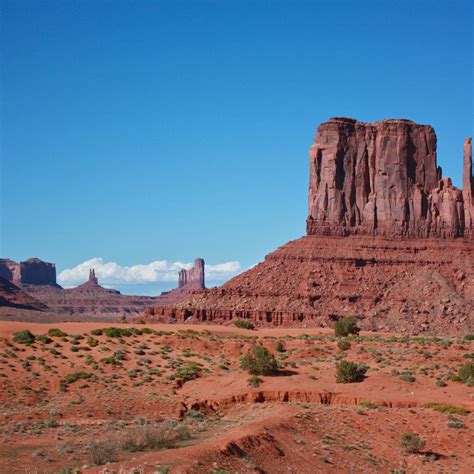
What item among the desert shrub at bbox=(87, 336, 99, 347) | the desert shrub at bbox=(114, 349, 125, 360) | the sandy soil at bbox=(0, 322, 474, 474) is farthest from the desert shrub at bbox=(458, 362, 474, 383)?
the desert shrub at bbox=(87, 336, 99, 347)

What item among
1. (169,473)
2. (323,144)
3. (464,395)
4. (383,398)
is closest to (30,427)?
(169,473)

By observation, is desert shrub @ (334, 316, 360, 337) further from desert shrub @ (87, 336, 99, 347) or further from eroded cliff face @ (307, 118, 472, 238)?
eroded cliff face @ (307, 118, 472, 238)

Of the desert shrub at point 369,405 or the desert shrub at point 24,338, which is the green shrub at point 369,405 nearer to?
the desert shrub at point 369,405

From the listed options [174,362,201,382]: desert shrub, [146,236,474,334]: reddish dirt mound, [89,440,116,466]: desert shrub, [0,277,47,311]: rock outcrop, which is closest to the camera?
[89,440,116,466]: desert shrub

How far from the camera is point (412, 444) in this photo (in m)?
30.0

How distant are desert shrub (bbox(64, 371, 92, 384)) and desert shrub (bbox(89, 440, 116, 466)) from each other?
15574mm

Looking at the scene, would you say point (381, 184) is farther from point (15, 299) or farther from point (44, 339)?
point (15, 299)

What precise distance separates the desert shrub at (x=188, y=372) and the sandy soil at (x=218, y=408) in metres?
0.09

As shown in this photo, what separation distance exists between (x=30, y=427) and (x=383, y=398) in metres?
14.4

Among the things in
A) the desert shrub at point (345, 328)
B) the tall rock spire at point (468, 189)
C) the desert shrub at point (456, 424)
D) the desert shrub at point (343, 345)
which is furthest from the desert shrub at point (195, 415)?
the tall rock spire at point (468, 189)

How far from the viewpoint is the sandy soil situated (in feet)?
86.0

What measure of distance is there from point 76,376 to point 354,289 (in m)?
64.0

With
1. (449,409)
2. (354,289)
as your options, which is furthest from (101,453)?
(354,289)

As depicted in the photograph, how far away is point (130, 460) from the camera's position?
947 inches
